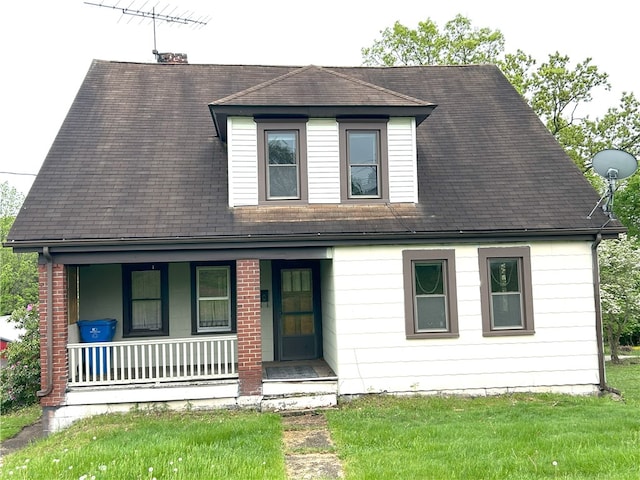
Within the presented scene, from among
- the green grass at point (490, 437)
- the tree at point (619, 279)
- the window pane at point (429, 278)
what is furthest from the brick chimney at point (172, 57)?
the tree at point (619, 279)

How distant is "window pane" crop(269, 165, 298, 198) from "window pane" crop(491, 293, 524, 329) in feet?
13.4

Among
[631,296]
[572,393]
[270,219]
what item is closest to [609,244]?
[631,296]

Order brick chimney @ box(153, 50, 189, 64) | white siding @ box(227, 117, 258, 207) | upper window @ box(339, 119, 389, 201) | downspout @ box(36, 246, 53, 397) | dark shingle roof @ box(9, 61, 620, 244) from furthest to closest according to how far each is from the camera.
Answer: brick chimney @ box(153, 50, 189, 64), upper window @ box(339, 119, 389, 201), white siding @ box(227, 117, 258, 207), dark shingle roof @ box(9, 61, 620, 244), downspout @ box(36, 246, 53, 397)

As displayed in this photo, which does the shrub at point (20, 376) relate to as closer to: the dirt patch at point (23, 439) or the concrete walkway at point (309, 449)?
the dirt patch at point (23, 439)

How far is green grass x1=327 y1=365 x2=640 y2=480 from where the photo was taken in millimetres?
5520

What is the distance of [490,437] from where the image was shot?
6.69 metres

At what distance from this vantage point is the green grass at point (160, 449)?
5.51 metres

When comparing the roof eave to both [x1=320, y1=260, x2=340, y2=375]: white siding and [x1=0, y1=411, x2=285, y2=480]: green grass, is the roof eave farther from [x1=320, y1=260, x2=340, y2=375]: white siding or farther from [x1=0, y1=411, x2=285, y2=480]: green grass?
[x1=0, y1=411, x2=285, y2=480]: green grass

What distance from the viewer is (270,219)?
9391 millimetres

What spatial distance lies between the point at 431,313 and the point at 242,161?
14.1 ft

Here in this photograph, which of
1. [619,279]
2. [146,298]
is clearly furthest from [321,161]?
[619,279]

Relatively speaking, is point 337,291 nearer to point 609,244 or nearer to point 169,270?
point 169,270

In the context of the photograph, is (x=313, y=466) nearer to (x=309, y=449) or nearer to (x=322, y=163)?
(x=309, y=449)

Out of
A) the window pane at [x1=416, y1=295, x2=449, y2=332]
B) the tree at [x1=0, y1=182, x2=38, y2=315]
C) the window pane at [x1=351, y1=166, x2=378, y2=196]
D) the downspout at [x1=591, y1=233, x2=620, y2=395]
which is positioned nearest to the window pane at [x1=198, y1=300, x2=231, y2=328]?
the window pane at [x1=351, y1=166, x2=378, y2=196]
